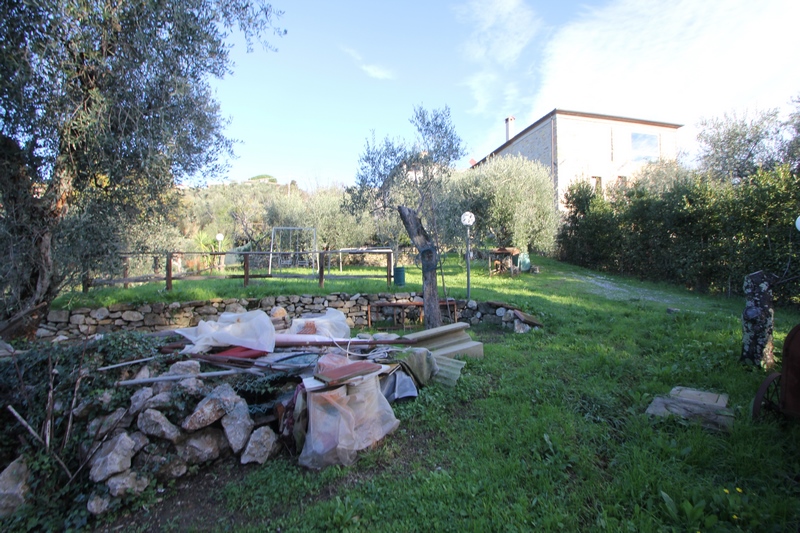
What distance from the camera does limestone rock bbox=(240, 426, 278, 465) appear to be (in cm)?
305

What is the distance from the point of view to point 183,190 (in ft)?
22.3

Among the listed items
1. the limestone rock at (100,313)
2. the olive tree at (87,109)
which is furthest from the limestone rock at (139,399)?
the limestone rock at (100,313)

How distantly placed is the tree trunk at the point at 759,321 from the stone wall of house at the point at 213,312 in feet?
Result: 12.9

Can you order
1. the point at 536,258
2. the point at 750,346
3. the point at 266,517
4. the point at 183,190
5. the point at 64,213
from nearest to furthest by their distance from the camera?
the point at 266,517
the point at 750,346
the point at 64,213
the point at 183,190
the point at 536,258

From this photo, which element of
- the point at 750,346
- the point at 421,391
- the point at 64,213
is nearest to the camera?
the point at 421,391

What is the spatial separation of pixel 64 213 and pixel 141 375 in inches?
120

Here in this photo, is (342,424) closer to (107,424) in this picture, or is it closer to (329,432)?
(329,432)

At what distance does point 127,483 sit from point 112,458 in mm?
212

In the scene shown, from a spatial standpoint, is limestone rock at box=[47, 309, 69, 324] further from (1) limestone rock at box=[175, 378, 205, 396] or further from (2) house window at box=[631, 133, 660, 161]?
(2) house window at box=[631, 133, 660, 161]

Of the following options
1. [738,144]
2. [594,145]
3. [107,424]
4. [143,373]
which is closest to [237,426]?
[107,424]

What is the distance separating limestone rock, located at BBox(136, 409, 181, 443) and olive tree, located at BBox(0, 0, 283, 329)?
3.29 m

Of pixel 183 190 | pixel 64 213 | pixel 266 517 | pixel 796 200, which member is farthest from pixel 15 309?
pixel 796 200

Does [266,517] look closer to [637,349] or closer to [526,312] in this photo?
[637,349]

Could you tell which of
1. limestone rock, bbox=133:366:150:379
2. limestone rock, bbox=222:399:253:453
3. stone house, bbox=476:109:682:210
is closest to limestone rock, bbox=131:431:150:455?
limestone rock, bbox=222:399:253:453
